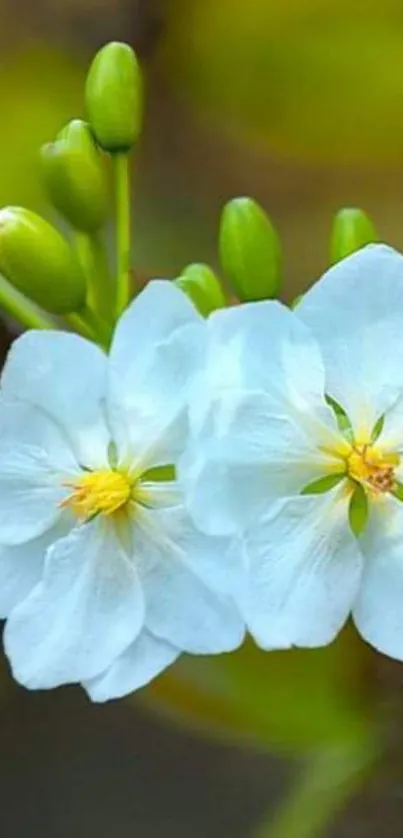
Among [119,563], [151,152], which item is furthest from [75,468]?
[151,152]

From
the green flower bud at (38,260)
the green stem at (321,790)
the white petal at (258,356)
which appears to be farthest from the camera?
the green stem at (321,790)

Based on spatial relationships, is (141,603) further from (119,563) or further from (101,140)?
(101,140)

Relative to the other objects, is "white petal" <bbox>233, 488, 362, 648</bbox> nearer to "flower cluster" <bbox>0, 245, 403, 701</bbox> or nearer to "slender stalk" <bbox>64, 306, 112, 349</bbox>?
"flower cluster" <bbox>0, 245, 403, 701</bbox>

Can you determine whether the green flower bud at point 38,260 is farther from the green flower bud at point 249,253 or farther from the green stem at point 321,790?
the green stem at point 321,790

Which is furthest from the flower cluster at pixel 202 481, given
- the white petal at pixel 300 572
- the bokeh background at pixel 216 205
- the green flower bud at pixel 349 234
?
the bokeh background at pixel 216 205

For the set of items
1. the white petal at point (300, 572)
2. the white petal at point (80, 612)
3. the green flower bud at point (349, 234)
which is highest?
the green flower bud at point (349, 234)

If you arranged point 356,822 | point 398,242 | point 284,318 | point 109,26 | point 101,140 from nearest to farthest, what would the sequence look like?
1. point 284,318
2. point 101,140
3. point 356,822
4. point 398,242
5. point 109,26
